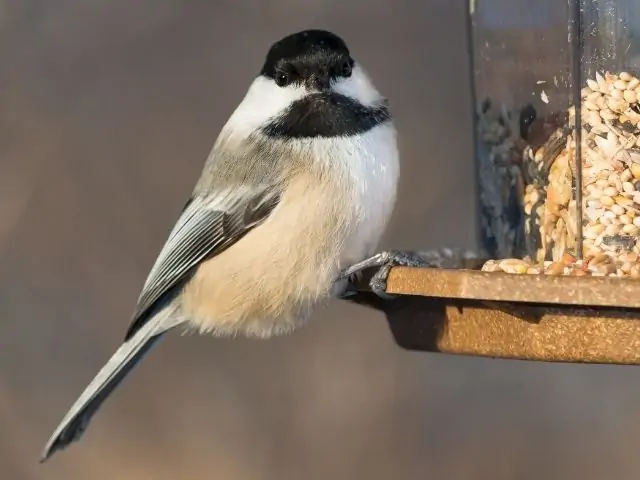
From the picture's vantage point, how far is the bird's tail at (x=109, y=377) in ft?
7.38

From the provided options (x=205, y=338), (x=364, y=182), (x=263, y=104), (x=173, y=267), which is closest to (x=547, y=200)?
(x=364, y=182)

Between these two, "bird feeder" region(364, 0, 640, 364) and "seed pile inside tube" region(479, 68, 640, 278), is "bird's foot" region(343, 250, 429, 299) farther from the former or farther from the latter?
"seed pile inside tube" region(479, 68, 640, 278)

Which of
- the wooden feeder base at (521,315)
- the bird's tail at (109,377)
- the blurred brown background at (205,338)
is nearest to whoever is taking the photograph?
the wooden feeder base at (521,315)

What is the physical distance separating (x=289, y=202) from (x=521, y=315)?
525 mm

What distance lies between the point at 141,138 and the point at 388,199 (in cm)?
178

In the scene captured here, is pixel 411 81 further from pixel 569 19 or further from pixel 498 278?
pixel 498 278

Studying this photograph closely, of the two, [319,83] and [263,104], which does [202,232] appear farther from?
[319,83]

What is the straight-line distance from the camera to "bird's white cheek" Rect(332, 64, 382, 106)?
2.02 meters

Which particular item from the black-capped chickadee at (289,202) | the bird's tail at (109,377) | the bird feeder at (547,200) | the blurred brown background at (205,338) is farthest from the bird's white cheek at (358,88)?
the blurred brown background at (205,338)

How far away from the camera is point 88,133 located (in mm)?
3670

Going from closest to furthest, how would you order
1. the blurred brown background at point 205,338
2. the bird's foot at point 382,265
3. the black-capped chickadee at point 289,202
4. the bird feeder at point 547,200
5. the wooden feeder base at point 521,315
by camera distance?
the wooden feeder base at point 521,315 < the bird feeder at point 547,200 < the bird's foot at point 382,265 < the black-capped chickadee at point 289,202 < the blurred brown background at point 205,338

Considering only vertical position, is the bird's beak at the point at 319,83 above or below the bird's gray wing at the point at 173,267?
above

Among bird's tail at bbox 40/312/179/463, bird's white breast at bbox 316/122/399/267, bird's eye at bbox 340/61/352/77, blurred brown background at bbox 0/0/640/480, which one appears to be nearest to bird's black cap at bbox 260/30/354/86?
bird's eye at bbox 340/61/352/77

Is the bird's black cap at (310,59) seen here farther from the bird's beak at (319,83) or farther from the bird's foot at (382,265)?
the bird's foot at (382,265)
